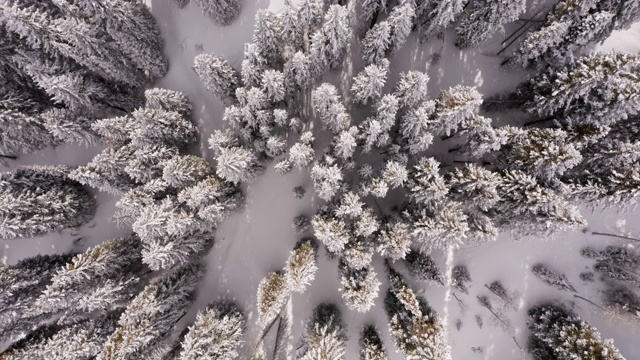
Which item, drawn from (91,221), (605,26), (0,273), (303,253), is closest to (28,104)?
(91,221)

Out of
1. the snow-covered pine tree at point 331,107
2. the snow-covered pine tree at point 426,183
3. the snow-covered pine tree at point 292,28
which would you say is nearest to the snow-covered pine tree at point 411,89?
the snow-covered pine tree at point 331,107

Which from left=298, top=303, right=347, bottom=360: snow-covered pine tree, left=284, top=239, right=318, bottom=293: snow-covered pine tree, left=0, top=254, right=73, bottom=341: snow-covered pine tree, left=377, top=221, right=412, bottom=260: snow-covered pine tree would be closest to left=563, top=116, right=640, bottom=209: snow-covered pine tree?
left=377, top=221, right=412, bottom=260: snow-covered pine tree

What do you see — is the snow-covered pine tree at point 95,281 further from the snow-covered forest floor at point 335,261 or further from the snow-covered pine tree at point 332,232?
the snow-covered pine tree at point 332,232

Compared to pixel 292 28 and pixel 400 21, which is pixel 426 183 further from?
pixel 292 28

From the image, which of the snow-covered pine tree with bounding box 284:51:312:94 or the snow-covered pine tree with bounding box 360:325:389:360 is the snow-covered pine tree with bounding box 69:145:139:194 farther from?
the snow-covered pine tree with bounding box 360:325:389:360

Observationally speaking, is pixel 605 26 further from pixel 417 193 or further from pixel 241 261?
pixel 241 261

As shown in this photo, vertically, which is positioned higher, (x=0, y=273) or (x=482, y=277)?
(x=0, y=273)
